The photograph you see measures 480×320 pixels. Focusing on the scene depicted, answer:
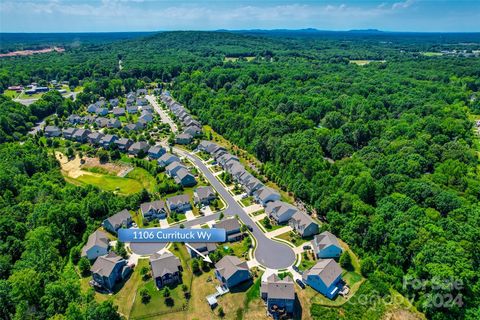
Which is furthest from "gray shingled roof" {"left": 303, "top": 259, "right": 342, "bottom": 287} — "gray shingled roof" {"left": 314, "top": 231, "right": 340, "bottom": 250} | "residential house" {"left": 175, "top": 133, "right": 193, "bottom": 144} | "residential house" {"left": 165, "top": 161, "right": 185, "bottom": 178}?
"residential house" {"left": 175, "top": 133, "right": 193, "bottom": 144}

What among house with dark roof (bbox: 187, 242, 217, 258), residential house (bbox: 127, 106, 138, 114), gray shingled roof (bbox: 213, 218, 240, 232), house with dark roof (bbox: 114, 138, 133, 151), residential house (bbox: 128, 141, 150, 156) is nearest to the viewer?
house with dark roof (bbox: 187, 242, 217, 258)

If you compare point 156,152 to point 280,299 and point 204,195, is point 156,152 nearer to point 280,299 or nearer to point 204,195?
point 204,195

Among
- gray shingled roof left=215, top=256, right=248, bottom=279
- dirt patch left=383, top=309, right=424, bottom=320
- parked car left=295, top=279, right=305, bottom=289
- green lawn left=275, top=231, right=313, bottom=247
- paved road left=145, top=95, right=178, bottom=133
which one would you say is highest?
paved road left=145, top=95, right=178, bottom=133

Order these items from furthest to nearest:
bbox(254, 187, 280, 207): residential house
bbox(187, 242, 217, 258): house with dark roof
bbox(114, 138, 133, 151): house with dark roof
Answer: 1. bbox(114, 138, 133, 151): house with dark roof
2. bbox(254, 187, 280, 207): residential house
3. bbox(187, 242, 217, 258): house with dark roof

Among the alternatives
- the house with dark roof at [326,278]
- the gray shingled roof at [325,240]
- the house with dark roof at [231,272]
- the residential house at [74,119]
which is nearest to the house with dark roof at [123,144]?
the residential house at [74,119]

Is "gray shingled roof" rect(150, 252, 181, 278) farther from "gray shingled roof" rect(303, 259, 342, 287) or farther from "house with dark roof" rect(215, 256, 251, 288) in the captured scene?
"gray shingled roof" rect(303, 259, 342, 287)

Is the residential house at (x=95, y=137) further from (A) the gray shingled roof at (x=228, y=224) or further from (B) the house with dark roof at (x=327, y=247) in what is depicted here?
(B) the house with dark roof at (x=327, y=247)
